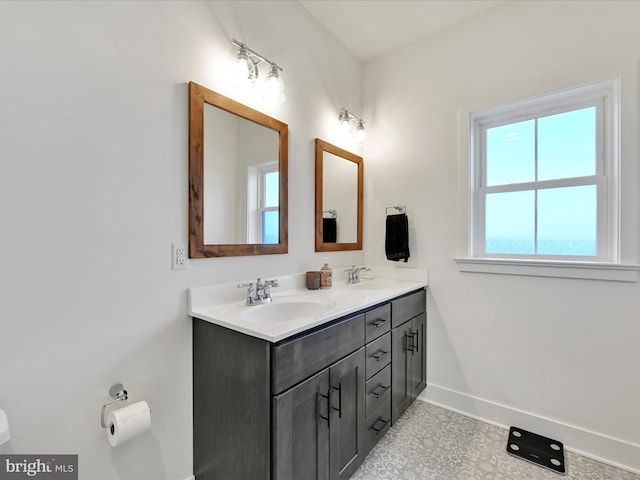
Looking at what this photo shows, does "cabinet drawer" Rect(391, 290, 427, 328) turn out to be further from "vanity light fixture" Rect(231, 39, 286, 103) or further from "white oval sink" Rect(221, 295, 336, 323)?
"vanity light fixture" Rect(231, 39, 286, 103)

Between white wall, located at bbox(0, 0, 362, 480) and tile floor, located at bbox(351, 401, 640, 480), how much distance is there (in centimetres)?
103

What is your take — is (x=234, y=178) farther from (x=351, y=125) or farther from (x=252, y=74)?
(x=351, y=125)

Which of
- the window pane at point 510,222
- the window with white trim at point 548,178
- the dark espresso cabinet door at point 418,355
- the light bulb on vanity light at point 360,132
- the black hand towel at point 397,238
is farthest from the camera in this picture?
the light bulb on vanity light at point 360,132

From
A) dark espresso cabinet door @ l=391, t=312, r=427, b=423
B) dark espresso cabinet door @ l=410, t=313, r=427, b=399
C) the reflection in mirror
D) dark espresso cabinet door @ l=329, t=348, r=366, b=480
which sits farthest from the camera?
dark espresso cabinet door @ l=410, t=313, r=427, b=399

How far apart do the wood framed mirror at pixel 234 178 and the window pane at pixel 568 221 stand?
1621 millimetres

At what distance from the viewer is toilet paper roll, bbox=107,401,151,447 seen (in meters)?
1.03

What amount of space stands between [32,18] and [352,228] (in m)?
1.98

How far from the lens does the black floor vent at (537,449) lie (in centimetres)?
157

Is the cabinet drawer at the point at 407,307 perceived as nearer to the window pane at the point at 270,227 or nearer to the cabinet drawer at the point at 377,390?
the cabinet drawer at the point at 377,390

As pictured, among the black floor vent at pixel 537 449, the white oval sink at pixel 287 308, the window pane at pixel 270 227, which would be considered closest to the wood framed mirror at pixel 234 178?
the window pane at pixel 270 227

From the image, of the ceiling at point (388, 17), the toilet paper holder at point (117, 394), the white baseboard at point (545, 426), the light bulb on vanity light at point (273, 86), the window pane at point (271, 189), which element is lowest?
the white baseboard at point (545, 426)

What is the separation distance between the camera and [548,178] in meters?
1.84

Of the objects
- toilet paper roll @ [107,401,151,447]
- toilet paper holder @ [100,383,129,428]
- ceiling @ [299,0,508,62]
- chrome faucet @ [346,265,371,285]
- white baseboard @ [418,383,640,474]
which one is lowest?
white baseboard @ [418,383,640,474]

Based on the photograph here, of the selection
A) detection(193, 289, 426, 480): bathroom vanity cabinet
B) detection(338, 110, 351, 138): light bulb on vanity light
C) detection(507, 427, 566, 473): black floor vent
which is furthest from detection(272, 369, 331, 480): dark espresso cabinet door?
detection(338, 110, 351, 138): light bulb on vanity light
